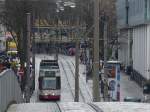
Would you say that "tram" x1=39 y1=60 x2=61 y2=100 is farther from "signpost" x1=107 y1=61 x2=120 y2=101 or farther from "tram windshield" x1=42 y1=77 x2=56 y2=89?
"signpost" x1=107 y1=61 x2=120 y2=101

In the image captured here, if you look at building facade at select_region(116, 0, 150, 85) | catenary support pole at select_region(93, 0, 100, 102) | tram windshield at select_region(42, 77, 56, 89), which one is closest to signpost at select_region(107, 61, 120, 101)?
tram windshield at select_region(42, 77, 56, 89)

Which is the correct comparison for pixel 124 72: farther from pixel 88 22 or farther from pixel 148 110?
pixel 148 110

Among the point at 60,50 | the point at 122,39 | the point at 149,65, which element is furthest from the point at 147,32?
the point at 60,50

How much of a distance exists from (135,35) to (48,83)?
20656 mm

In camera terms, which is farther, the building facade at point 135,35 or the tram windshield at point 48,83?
the building facade at point 135,35

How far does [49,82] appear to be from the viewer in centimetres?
5856

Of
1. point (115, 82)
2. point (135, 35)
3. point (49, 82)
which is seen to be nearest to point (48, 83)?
point (49, 82)

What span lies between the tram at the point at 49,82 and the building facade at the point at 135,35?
27.6 ft

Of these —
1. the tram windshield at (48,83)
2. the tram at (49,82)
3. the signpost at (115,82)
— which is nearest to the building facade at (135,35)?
the tram at (49,82)

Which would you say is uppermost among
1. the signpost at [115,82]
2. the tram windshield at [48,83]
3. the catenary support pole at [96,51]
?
the catenary support pole at [96,51]

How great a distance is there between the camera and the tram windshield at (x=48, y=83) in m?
58.3

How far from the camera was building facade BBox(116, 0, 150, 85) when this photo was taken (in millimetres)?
64688

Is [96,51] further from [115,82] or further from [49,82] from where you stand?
[49,82]

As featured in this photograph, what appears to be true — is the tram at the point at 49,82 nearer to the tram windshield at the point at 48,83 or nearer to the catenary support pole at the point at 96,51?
the tram windshield at the point at 48,83
